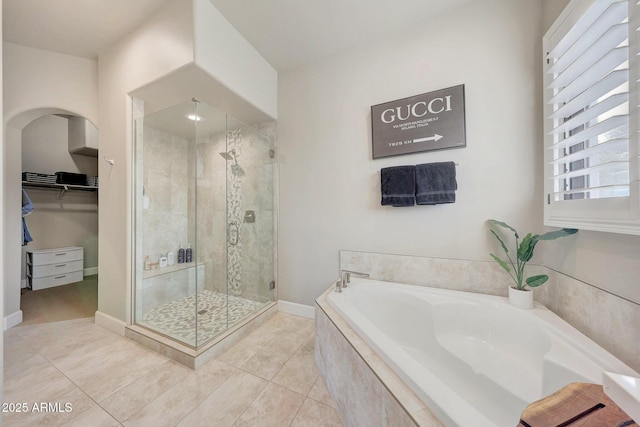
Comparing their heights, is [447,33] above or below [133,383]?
above

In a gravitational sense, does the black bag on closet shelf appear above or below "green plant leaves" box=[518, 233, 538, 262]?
above

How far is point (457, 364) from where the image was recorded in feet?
4.49

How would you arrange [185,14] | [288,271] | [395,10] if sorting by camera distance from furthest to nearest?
[288,271], [395,10], [185,14]

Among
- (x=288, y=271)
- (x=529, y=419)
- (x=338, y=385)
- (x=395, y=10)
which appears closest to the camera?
(x=529, y=419)

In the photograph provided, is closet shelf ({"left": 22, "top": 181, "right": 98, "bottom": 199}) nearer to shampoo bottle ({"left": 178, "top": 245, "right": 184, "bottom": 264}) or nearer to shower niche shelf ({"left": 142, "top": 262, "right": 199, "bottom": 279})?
shampoo bottle ({"left": 178, "top": 245, "right": 184, "bottom": 264})

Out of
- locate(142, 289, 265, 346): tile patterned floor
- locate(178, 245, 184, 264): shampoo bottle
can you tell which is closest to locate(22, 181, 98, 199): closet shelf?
locate(178, 245, 184, 264): shampoo bottle

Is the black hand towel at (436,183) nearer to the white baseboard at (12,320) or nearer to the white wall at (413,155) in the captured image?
the white wall at (413,155)

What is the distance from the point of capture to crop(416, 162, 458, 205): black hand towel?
1.74 metres

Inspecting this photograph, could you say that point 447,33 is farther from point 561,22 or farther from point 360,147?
point 360,147

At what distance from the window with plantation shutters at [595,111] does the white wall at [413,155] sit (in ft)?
0.67

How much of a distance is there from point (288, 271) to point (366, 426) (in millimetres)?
1659

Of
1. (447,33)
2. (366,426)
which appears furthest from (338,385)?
(447,33)

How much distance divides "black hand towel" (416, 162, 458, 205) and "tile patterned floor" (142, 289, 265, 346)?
6.67 feet

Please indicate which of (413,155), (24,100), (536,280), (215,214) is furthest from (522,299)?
(24,100)
